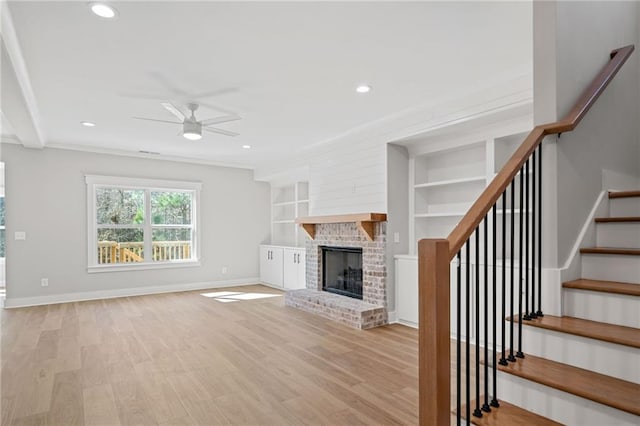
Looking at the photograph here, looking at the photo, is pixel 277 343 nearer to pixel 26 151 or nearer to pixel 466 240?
pixel 466 240

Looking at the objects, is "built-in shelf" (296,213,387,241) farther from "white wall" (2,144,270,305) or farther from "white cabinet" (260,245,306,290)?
→ "white wall" (2,144,270,305)

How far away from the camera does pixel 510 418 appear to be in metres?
1.59

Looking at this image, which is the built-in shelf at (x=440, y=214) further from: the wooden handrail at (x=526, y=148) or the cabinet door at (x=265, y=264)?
the cabinet door at (x=265, y=264)

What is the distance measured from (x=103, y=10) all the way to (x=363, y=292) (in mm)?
4334

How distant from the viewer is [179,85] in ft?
11.9

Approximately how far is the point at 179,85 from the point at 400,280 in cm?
361

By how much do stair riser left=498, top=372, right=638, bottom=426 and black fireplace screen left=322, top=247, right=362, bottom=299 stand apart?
3.67 m

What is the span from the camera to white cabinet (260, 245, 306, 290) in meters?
6.98

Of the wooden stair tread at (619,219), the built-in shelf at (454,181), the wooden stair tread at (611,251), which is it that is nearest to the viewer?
the wooden stair tread at (611,251)

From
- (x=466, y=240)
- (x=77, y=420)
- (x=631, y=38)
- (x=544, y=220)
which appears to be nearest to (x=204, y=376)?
(x=77, y=420)

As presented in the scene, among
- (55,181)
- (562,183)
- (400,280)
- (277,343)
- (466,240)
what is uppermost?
(55,181)

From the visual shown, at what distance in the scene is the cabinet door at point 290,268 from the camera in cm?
709

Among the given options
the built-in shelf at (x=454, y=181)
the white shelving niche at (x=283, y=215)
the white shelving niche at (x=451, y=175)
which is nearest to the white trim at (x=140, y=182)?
the white shelving niche at (x=283, y=215)

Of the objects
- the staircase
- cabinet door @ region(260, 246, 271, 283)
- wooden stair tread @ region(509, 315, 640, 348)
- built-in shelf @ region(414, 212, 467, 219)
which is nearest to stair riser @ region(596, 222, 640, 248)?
the staircase
